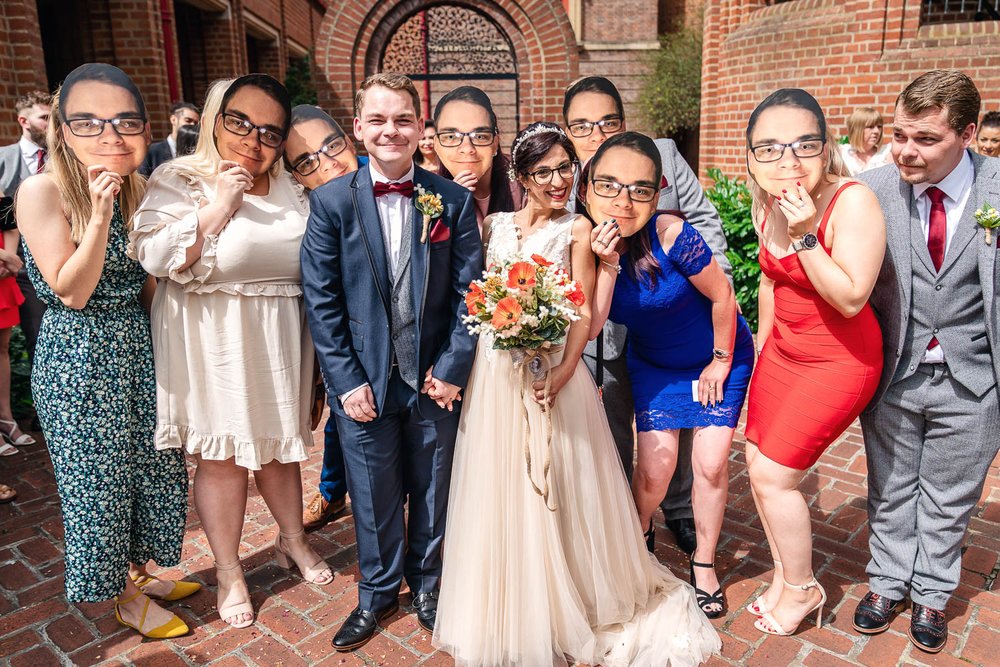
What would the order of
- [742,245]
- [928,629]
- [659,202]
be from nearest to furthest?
[928,629] < [659,202] < [742,245]

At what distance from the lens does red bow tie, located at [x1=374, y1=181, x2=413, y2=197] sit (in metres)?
3.03

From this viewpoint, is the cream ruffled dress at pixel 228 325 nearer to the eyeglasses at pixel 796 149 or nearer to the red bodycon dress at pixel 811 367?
the eyeglasses at pixel 796 149

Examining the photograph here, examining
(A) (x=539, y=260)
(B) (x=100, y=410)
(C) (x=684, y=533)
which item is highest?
(A) (x=539, y=260)

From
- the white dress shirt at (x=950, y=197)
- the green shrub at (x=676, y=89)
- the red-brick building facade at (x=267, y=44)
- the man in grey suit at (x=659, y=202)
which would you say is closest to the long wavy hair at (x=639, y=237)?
the man in grey suit at (x=659, y=202)

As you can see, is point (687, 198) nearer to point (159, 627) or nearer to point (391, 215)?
point (391, 215)

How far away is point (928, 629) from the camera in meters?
3.12

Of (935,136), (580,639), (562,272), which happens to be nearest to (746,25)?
(935,136)

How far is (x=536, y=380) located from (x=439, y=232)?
29.3 inches

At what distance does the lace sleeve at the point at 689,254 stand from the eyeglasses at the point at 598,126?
938mm

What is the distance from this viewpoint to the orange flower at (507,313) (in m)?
2.65

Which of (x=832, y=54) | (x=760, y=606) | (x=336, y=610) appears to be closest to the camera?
(x=760, y=606)

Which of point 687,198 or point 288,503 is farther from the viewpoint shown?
point 687,198

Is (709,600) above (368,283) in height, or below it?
below

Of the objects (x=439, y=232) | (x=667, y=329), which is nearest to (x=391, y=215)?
(x=439, y=232)
